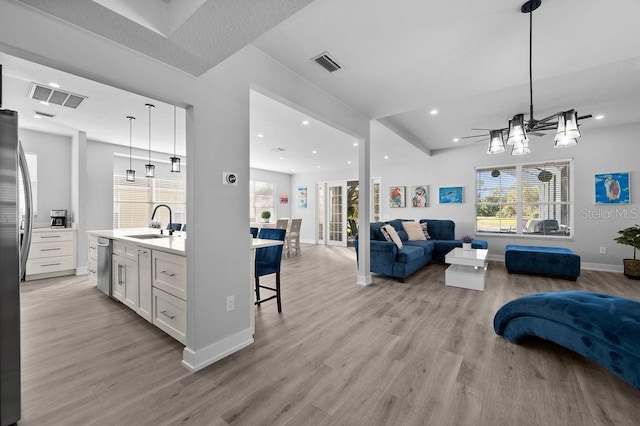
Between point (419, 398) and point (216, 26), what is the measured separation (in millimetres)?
2431

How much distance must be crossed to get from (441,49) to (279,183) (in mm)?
7879

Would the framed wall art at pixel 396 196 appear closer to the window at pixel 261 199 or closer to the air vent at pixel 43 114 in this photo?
the window at pixel 261 199

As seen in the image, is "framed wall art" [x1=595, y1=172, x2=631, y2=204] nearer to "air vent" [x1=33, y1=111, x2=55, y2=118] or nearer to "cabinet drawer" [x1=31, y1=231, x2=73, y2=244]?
"air vent" [x1=33, y1=111, x2=55, y2=118]

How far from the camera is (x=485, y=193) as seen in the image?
20.7ft

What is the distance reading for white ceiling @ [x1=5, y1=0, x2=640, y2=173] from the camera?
1864mm

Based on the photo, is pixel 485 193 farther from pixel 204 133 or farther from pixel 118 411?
pixel 118 411

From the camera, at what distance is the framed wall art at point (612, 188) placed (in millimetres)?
4906

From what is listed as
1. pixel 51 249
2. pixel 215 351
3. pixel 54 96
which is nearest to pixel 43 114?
pixel 54 96

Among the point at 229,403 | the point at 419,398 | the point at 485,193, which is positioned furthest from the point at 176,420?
the point at 485,193

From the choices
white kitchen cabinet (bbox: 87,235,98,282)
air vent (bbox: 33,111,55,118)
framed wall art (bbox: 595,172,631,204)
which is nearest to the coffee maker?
white kitchen cabinet (bbox: 87,235,98,282)

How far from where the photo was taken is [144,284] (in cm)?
266

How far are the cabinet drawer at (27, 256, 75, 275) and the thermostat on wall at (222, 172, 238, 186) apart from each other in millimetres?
4654

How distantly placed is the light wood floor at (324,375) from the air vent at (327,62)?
2583 millimetres

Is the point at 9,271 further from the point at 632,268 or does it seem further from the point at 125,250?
the point at 632,268
